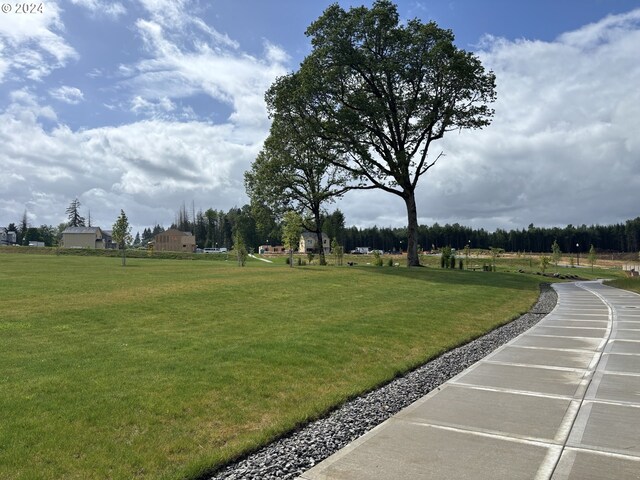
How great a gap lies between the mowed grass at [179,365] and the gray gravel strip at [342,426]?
207 millimetres

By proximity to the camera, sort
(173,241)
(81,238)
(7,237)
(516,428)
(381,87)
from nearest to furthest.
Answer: (516,428) < (381,87) < (81,238) < (173,241) < (7,237)

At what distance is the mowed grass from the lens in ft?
A: 16.4

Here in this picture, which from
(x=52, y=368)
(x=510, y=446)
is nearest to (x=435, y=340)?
(x=510, y=446)

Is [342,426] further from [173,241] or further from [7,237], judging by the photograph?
[7,237]

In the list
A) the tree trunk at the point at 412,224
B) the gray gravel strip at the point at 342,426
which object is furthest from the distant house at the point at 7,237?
the gray gravel strip at the point at 342,426

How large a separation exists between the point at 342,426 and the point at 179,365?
3326 millimetres

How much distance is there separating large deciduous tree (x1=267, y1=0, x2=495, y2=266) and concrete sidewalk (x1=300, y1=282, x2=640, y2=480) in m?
26.7

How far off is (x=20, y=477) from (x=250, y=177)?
143 ft

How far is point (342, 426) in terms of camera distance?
5.93m

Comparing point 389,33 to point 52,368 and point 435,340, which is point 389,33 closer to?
point 435,340

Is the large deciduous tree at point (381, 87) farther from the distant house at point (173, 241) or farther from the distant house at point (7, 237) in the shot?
the distant house at point (7, 237)

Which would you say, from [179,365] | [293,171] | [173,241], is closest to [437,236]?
[173,241]

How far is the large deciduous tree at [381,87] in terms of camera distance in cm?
3316

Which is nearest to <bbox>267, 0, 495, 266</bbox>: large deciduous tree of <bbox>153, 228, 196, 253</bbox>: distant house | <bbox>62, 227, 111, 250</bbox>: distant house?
<bbox>62, 227, 111, 250</bbox>: distant house
